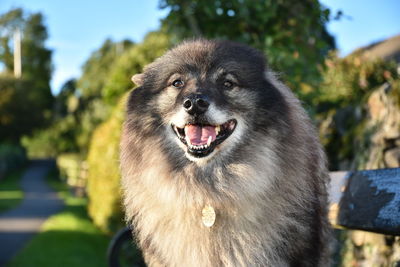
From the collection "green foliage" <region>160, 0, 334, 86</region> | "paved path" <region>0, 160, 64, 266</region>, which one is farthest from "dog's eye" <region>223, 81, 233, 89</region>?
"paved path" <region>0, 160, 64, 266</region>

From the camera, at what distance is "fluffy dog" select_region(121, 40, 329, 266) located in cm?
251

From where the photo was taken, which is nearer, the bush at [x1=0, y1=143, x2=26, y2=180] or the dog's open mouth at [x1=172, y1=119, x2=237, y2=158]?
the dog's open mouth at [x1=172, y1=119, x2=237, y2=158]

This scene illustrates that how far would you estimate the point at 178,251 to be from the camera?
257 centimetres

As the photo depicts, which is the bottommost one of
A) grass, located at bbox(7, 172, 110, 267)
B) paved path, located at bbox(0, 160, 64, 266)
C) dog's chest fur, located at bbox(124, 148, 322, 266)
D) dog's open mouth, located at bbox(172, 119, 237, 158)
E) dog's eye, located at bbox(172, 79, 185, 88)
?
paved path, located at bbox(0, 160, 64, 266)

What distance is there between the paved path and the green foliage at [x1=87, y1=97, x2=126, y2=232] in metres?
1.70

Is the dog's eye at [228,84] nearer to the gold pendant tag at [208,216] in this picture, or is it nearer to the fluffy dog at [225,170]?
the fluffy dog at [225,170]

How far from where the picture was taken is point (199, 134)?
2.61 m

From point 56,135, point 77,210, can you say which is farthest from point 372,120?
point 56,135

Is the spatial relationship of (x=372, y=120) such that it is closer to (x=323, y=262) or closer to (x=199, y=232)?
(x=323, y=262)

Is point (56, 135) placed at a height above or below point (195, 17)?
below

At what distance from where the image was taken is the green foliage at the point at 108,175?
24.8ft

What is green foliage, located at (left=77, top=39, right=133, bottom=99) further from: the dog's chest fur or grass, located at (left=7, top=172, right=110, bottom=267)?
the dog's chest fur

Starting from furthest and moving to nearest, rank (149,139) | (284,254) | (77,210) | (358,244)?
(77,210), (358,244), (149,139), (284,254)

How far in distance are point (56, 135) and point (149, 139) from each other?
31.2 m
